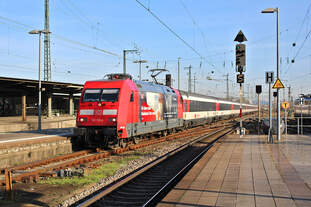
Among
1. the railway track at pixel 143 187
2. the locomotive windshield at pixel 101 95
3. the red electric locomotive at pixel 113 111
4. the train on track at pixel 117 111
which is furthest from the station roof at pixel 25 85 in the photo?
the railway track at pixel 143 187

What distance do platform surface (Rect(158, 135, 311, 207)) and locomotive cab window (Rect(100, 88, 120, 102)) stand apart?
15.9ft

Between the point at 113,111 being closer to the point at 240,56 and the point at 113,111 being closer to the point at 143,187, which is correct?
the point at 143,187

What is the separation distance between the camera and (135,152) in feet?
47.9

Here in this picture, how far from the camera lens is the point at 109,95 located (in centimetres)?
1422

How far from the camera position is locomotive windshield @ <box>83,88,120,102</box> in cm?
1411

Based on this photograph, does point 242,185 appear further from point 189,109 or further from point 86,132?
point 189,109

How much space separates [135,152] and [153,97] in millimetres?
4005

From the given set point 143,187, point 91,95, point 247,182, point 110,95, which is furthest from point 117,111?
point 247,182

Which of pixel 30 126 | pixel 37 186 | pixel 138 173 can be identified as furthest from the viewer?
pixel 30 126

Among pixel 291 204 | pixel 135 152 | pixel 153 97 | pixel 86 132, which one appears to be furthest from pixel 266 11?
pixel 291 204

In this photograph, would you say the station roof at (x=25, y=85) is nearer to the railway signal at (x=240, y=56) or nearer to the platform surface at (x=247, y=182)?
the railway signal at (x=240, y=56)

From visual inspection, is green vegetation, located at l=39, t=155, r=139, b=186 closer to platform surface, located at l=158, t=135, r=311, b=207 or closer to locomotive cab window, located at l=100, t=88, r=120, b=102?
platform surface, located at l=158, t=135, r=311, b=207

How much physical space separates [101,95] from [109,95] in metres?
0.44

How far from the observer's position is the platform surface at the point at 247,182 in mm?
6288
